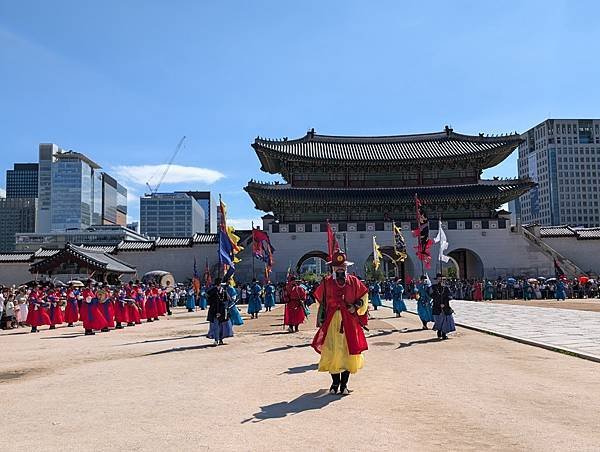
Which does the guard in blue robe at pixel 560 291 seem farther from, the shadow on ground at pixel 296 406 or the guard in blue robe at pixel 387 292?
the shadow on ground at pixel 296 406

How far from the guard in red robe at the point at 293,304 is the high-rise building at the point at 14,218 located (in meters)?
142

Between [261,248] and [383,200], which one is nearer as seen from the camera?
[261,248]

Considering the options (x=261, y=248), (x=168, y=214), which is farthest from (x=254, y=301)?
(x=168, y=214)

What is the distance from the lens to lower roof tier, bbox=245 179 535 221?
138ft

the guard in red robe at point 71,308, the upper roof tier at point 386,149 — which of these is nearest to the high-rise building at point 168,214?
the upper roof tier at point 386,149

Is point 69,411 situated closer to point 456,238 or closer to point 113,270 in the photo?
point 113,270

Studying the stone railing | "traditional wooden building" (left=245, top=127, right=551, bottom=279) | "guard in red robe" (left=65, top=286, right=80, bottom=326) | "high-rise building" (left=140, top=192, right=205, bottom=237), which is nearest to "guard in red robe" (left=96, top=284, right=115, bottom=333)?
"guard in red robe" (left=65, top=286, right=80, bottom=326)

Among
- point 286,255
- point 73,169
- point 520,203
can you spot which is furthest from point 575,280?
point 73,169

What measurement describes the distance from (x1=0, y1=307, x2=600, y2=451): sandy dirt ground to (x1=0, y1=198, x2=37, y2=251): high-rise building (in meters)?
144

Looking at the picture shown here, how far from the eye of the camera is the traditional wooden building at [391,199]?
138 ft

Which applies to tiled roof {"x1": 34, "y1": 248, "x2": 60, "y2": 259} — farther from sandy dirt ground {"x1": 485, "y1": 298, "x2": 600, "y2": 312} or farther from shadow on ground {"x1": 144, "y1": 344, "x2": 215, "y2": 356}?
sandy dirt ground {"x1": 485, "y1": 298, "x2": 600, "y2": 312}

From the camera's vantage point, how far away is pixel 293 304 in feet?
55.6

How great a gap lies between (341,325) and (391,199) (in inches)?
1406

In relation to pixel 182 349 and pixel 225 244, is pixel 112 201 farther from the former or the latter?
pixel 182 349
